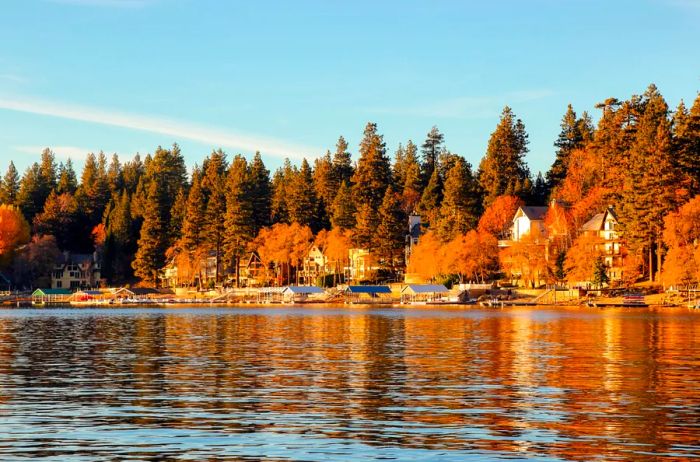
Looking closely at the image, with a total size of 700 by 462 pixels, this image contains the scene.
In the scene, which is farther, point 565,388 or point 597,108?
point 597,108

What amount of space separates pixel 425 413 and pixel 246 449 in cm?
702

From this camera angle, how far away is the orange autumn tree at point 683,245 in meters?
110

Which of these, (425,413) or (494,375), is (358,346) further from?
→ (425,413)

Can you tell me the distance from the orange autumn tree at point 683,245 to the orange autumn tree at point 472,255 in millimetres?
37262

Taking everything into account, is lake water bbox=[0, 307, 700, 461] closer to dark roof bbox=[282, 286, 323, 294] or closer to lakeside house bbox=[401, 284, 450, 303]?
lakeside house bbox=[401, 284, 450, 303]

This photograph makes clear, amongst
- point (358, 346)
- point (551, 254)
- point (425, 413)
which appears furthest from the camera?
point (551, 254)

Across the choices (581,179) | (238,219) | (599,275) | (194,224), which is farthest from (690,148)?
(194,224)

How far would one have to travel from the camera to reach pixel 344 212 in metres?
183

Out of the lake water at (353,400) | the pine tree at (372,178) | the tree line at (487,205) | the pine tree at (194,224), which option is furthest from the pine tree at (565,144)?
the lake water at (353,400)

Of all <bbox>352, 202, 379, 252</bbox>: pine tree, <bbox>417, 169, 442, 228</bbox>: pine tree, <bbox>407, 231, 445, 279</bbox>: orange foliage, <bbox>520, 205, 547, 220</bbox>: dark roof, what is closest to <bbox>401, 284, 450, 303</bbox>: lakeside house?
<bbox>407, 231, 445, 279</bbox>: orange foliage

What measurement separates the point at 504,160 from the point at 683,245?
64.4 meters

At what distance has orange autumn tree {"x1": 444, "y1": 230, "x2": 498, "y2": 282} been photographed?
485 ft

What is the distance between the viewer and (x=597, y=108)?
167 m

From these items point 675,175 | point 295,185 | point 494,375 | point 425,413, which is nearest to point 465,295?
point 675,175
